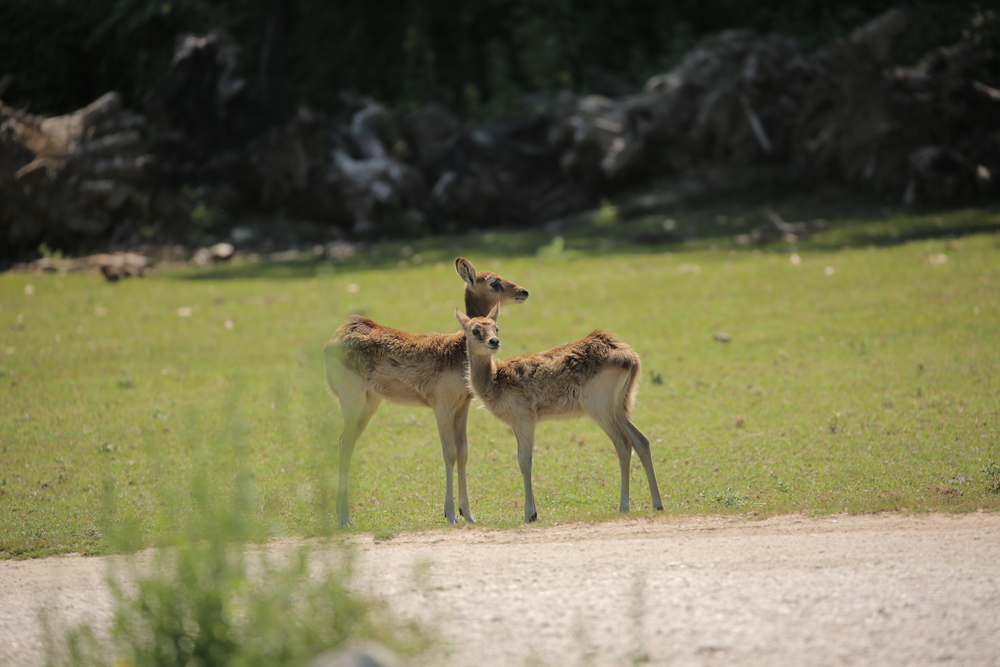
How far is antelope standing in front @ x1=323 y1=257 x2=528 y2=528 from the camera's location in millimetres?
8305

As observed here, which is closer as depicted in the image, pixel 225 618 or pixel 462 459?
pixel 225 618

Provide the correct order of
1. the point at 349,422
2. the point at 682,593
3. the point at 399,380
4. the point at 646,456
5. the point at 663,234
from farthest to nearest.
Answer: the point at 663,234 → the point at 349,422 → the point at 399,380 → the point at 646,456 → the point at 682,593

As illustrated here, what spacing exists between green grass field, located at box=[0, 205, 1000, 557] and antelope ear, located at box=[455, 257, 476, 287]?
70.6 inches

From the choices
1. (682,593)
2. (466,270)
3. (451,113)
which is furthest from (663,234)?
(682,593)

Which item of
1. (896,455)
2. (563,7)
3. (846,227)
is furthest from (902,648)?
(563,7)

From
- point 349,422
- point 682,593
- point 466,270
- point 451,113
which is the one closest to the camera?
point 682,593

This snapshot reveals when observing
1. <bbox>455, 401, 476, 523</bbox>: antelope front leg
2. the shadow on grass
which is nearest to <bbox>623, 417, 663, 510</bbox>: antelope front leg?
<bbox>455, 401, 476, 523</bbox>: antelope front leg

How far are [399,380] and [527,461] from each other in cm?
145

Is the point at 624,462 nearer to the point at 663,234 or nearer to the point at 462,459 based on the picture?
the point at 462,459

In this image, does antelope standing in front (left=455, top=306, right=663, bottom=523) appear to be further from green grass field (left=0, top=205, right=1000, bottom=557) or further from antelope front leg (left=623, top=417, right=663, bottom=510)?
green grass field (left=0, top=205, right=1000, bottom=557)

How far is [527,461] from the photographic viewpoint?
7.86m

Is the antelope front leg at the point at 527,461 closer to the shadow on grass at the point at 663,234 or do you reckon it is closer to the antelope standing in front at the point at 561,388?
the antelope standing in front at the point at 561,388

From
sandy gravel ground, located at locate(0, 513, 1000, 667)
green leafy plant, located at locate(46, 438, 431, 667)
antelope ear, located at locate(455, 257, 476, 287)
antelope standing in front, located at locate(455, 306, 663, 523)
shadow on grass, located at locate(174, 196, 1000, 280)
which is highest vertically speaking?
shadow on grass, located at locate(174, 196, 1000, 280)

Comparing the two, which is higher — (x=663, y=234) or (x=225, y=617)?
(x=663, y=234)
